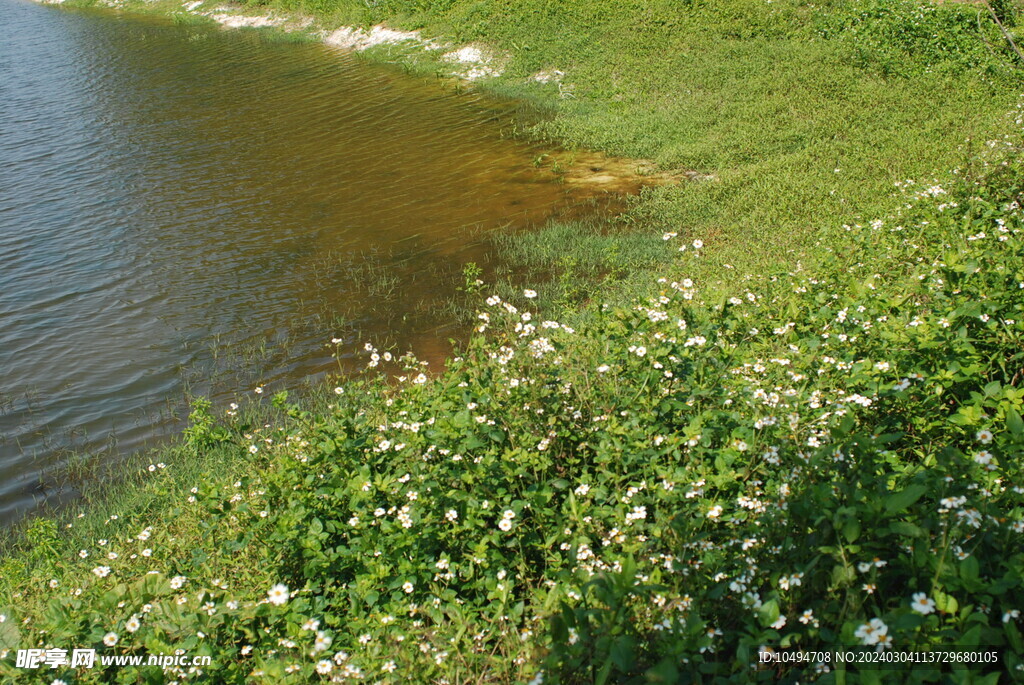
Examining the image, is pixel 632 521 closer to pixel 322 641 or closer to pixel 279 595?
pixel 322 641

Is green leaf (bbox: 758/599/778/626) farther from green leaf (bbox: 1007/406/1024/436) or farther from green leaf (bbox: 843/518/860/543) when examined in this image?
green leaf (bbox: 1007/406/1024/436)

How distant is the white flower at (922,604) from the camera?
2.59 metres

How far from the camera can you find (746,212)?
Result: 11047 mm

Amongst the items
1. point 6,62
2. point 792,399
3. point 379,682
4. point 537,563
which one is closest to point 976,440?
point 792,399

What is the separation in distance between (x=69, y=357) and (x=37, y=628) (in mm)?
6376

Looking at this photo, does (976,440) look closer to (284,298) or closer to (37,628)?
(37,628)

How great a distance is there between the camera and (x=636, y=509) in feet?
12.0

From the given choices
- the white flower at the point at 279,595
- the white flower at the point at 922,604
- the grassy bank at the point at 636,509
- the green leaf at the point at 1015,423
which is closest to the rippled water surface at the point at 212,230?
the grassy bank at the point at 636,509

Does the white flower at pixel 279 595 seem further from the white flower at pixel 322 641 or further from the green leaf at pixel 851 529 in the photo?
the green leaf at pixel 851 529

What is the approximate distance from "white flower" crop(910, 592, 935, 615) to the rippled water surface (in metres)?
6.97

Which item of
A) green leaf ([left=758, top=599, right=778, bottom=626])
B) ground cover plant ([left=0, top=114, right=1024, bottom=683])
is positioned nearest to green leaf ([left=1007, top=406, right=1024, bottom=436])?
ground cover plant ([left=0, top=114, right=1024, bottom=683])

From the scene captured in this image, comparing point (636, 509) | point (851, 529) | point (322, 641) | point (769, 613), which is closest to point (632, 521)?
point (636, 509)

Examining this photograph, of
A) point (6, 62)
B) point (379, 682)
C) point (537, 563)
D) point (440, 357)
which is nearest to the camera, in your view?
point (379, 682)

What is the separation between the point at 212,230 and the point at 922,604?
1291cm
